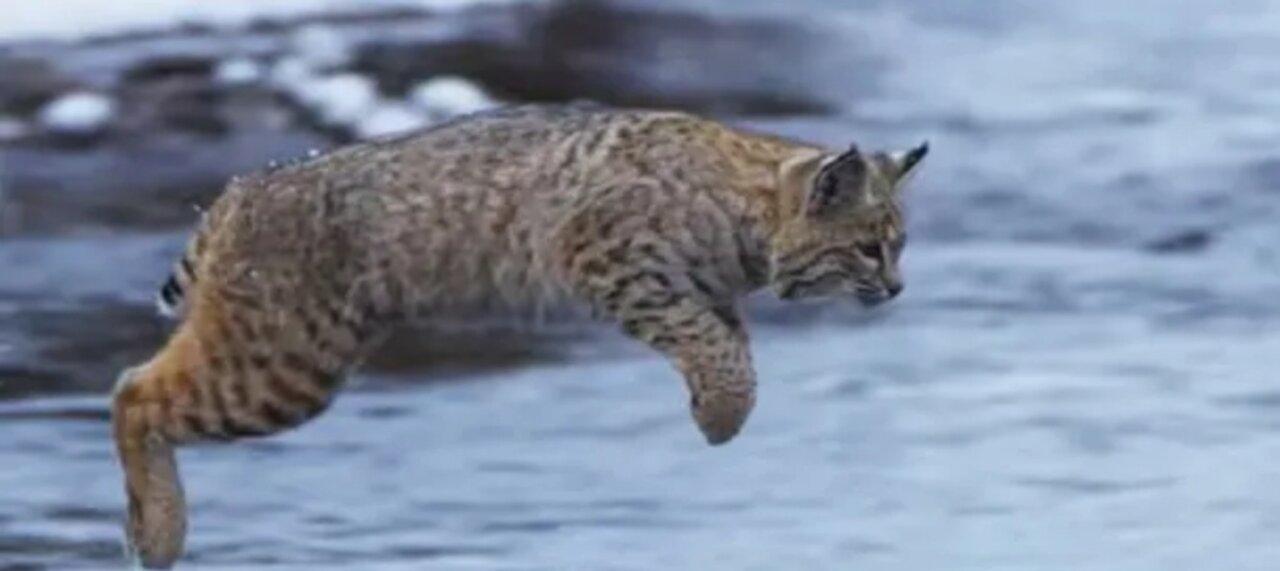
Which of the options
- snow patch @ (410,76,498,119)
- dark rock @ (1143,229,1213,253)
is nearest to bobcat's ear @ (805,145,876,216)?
dark rock @ (1143,229,1213,253)

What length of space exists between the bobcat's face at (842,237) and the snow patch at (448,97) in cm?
659

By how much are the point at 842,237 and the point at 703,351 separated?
359mm

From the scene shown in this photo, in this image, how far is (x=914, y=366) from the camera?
39.8 ft

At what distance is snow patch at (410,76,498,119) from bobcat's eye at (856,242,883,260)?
6.63m

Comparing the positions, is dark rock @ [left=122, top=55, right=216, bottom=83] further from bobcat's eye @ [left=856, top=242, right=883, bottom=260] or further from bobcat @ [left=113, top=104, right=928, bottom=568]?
bobcat's eye @ [left=856, top=242, right=883, bottom=260]

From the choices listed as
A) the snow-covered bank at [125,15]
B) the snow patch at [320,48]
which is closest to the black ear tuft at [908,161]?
the snow patch at [320,48]

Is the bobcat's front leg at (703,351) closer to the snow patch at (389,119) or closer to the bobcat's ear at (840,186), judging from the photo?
the bobcat's ear at (840,186)

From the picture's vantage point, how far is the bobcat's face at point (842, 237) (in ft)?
28.8

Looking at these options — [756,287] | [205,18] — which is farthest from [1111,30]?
[756,287]

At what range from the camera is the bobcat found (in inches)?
344

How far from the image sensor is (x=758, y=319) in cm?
1293

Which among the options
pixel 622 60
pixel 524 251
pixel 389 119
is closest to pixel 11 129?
pixel 389 119

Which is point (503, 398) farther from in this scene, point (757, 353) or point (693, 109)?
point (693, 109)

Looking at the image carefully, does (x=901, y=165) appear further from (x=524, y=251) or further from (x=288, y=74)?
(x=288, y=74)
